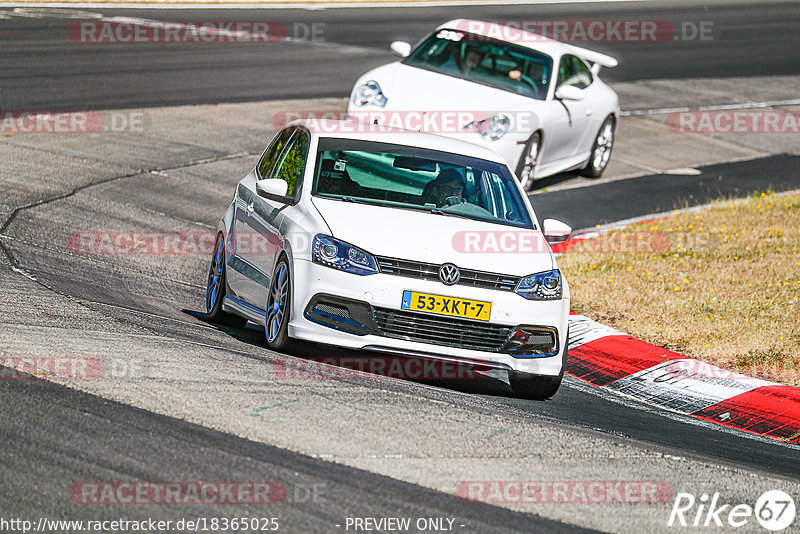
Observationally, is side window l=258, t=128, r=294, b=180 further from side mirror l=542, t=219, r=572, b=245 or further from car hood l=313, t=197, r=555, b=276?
side mirror l=542, t=219, r=572, b=245

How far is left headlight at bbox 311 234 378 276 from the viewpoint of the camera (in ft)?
24.9

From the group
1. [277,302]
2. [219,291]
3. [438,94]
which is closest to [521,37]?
[438,94]

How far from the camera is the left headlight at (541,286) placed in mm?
7867

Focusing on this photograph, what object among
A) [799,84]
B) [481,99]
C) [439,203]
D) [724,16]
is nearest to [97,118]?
[481,99]

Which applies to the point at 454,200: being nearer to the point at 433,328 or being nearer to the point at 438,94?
the point at 433,328

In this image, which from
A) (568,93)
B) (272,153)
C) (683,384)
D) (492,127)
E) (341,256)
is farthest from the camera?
(568,93)

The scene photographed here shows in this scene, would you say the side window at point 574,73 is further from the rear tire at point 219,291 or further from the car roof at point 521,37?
the rear tire at point 219,291

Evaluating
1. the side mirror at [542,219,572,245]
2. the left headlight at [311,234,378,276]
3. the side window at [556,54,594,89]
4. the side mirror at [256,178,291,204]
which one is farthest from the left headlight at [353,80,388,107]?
the left headlight at [311,234,378,276]

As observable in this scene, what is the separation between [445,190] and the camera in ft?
28.9

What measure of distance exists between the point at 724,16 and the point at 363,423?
31.0 meters

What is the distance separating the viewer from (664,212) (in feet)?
50.2

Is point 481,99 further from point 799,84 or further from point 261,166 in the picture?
point 799,84

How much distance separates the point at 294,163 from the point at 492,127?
5489 mm

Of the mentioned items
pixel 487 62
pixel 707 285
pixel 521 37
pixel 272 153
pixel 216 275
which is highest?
pixel 521 37
